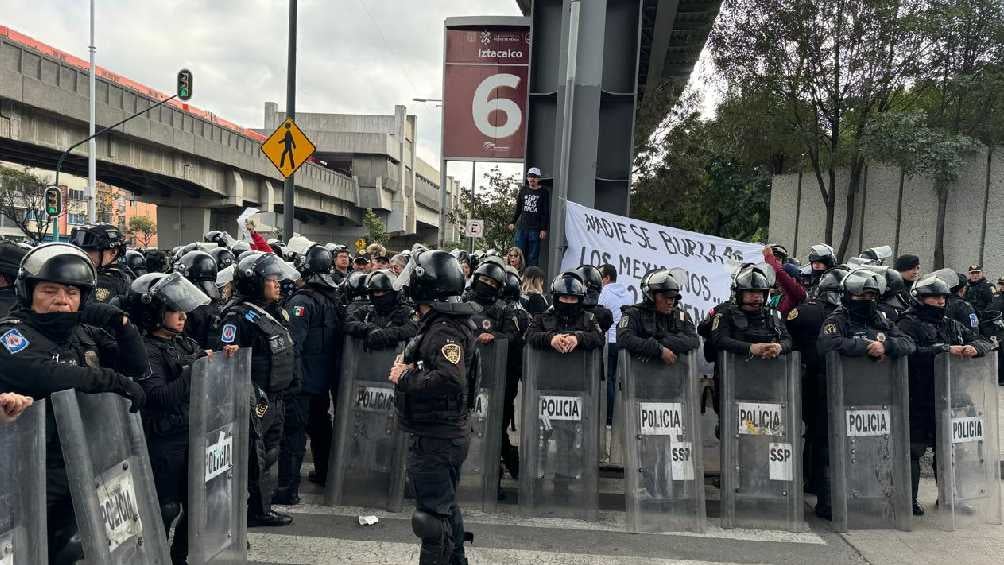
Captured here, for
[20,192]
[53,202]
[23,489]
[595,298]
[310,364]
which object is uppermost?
[20,192]

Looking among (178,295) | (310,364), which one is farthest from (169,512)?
(310,364)

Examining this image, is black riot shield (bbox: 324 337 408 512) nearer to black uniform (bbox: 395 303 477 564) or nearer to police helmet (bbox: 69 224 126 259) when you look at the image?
black uniform (bbox: 395 303 477 564)

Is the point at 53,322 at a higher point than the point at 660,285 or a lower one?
lower

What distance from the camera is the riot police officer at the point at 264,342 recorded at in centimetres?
490

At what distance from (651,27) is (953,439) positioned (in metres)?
9.65

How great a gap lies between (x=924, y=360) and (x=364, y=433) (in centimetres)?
438

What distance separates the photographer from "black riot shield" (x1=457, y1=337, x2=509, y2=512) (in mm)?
6055

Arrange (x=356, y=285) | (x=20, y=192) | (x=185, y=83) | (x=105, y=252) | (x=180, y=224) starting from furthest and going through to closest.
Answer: (x=20, y=192), (x=180, y=224), (x=185, y=83), (x=105, y=252), (x=356, y=285)

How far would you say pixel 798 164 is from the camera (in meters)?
31.4

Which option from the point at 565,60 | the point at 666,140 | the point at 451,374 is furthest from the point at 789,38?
the point at 451,374

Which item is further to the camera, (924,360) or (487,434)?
(924,360)

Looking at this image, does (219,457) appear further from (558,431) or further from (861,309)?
(861,309)

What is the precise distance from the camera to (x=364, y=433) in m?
5.98

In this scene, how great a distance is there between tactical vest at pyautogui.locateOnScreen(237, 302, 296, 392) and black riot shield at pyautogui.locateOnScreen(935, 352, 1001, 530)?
15.7 feet
